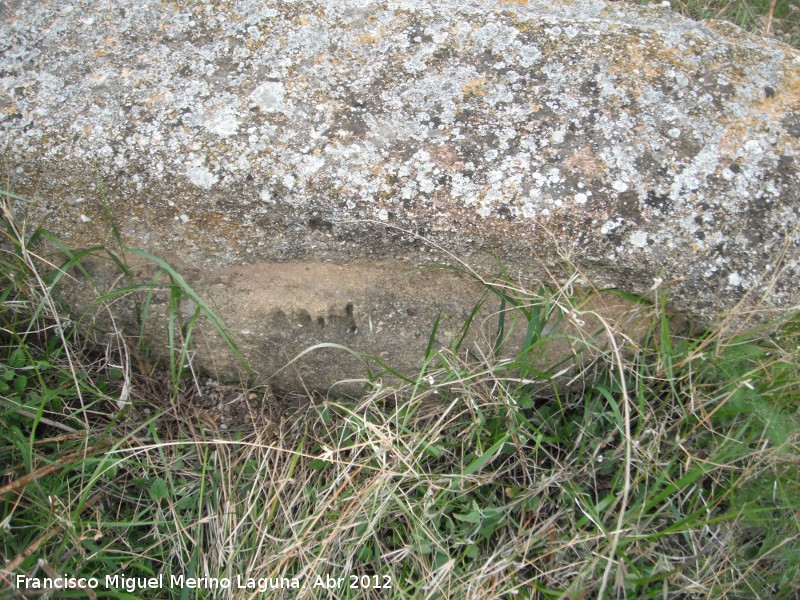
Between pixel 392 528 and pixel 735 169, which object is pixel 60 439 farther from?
pixel 735 169

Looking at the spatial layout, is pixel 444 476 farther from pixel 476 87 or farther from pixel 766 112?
pixel 766 112

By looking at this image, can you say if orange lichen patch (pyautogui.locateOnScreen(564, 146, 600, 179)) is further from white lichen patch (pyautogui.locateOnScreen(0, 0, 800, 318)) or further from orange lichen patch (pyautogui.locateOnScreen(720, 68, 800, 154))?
orange lichen patch (pyautogui.locateOnScreen(720, 68, 800, 154))

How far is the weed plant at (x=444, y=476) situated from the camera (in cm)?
167

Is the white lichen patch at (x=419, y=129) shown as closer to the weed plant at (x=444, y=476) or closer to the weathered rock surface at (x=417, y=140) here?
the weathered rock surface at (x=417, y=140)

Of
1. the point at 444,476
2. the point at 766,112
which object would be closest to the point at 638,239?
the point at 766,112

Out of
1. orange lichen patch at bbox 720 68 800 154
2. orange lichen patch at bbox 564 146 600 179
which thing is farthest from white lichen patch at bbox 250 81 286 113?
orange lichen patch at bbox 720 68 800 154

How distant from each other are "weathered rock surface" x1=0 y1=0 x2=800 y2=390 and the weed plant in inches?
5.9

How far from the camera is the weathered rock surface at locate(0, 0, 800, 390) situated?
5.61 ft

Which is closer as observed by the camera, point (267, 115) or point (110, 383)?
point (267, 115)

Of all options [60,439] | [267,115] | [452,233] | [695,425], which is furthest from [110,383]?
[695,425]

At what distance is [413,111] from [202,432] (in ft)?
3.42

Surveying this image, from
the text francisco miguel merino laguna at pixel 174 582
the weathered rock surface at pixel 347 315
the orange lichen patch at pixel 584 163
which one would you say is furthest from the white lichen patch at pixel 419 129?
the text francisco miguel merino laguna at pixel 174 582

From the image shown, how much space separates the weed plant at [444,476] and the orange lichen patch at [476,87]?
0.53 m

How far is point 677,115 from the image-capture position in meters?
1.76
